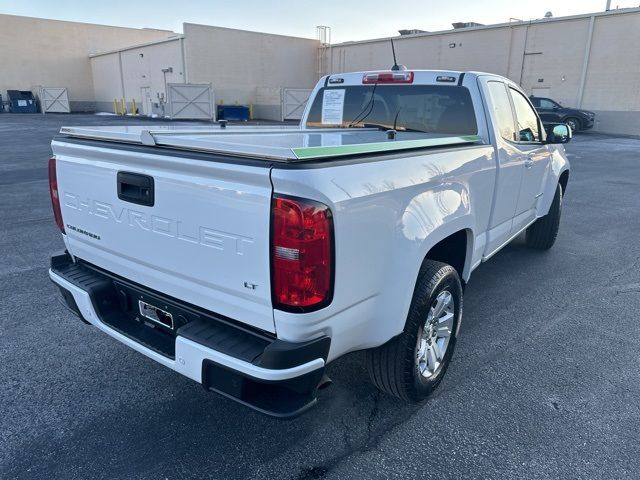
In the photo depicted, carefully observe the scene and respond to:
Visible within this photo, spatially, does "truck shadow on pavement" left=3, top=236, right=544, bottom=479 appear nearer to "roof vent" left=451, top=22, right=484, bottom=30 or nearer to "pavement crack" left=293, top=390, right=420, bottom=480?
"pavement crack" left=293, top=390, right=420, bottom=480

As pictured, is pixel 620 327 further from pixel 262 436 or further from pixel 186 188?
pixel 186 188

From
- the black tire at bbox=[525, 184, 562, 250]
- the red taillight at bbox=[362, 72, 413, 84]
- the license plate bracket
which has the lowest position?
the black tire at bbox=[525, 184, 562, 250]

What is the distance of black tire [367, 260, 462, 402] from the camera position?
2662 mm

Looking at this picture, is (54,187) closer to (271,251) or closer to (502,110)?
(271,251)

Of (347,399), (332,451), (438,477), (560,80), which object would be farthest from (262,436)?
(560,80)

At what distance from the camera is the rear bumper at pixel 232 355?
201cm

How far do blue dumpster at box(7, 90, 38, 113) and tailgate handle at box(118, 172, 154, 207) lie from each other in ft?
145

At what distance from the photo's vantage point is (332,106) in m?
4.77

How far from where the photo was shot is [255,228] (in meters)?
2.00

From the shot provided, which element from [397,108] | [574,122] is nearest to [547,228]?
[397,108]

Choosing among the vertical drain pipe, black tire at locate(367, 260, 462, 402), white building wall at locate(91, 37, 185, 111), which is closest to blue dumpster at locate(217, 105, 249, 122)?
white building wall at locate(91, 37, 185, 111)

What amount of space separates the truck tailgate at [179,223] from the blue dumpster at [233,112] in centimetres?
3110

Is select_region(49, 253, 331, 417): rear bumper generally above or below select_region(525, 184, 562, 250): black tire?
above

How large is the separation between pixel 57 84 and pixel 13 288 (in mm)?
46437
